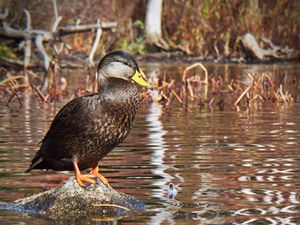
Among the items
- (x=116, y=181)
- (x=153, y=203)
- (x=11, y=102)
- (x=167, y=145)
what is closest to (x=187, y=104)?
(x=11, y=102)

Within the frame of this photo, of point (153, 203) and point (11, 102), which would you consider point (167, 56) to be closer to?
point (11, 102)

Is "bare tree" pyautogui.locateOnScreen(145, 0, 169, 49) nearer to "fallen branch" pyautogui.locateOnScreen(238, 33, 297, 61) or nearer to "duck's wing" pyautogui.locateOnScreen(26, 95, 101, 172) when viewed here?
"fallen branch" pyautogui.locateOnScreen(238, 33, 297, 61)

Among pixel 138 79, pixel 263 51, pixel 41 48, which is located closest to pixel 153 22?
pixel 263 51

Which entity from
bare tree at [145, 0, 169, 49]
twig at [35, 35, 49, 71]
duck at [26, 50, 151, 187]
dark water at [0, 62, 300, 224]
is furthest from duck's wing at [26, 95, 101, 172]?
bare tree at [145, 0, 169, 49]

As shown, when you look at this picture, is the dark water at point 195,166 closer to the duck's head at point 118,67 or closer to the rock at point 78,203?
the rock at point 78,203

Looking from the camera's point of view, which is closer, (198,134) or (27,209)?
(27,209)

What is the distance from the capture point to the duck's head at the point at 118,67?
747 cm

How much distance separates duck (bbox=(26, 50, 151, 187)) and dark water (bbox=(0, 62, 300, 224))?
45cm

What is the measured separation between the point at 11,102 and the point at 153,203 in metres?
10.3

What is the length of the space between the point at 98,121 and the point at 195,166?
83.9 inches

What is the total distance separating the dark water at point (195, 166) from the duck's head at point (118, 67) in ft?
2.82

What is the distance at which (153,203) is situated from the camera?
727cm

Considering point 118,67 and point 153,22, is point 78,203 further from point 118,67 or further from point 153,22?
point 153,22

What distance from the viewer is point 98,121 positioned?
7137mm
